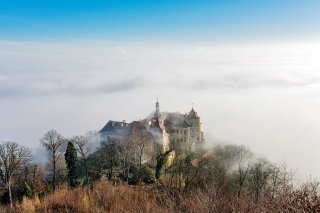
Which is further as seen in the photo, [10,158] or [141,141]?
[141,141]

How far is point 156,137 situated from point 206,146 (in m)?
17.9

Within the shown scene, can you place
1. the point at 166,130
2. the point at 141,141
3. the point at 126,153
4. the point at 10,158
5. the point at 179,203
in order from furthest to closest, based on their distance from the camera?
the point at 166,130 < the point at 141,141 < the point at 126,153 < the point at 10,158 < the point at 179,203

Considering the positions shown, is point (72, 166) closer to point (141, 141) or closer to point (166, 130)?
point (141, 141)

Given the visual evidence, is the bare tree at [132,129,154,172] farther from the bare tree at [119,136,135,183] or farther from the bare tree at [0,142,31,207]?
the bare tree at [0,142,31,207]

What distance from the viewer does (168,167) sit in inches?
2306

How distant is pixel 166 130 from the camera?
76.6m

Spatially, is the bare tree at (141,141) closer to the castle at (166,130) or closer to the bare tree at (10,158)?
the castle at (166,130)

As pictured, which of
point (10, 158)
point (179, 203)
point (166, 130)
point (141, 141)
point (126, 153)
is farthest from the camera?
point (166, 130)

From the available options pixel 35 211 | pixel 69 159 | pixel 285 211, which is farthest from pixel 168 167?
pixel 285 211

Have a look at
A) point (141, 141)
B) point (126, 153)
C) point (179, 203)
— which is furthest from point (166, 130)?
point (179, 203)

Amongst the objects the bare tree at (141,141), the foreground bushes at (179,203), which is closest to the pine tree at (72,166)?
the bare tree at (141,141)

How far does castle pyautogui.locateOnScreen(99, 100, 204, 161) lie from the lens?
232 ft

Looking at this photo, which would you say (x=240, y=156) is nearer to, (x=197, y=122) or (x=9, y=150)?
(x=197, y=122)

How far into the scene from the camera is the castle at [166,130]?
232ft
